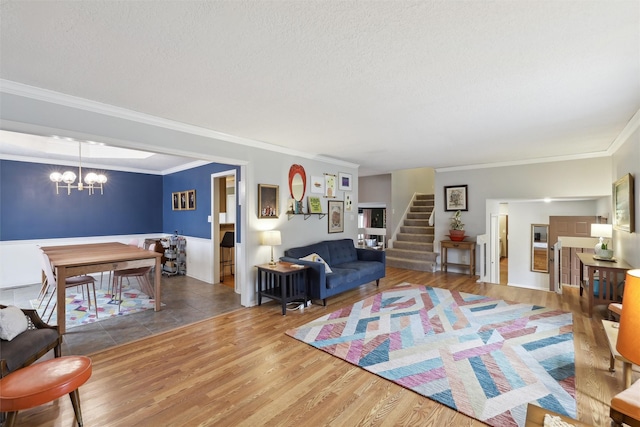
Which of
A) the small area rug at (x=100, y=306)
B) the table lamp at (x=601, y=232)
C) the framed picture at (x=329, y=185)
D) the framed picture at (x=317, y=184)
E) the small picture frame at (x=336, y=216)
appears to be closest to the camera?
the small area rug at (x=100, y=306)

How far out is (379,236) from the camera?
8.65m

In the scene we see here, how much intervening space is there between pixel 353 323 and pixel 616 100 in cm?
349

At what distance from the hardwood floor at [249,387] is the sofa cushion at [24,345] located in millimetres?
393

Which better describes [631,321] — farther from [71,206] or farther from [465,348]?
[71,206]

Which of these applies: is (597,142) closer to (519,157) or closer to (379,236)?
(519,157)

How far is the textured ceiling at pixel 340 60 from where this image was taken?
149 cm

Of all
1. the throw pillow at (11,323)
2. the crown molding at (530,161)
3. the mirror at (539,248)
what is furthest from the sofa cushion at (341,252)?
the mirror at (539,248)

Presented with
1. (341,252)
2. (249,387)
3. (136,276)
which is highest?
(341,252)

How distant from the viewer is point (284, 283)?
→ 12.4 feet

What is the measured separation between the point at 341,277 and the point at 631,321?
3.36 m

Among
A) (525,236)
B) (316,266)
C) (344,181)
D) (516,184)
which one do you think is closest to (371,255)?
(344,181)

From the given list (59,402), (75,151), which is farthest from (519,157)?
(75,151)

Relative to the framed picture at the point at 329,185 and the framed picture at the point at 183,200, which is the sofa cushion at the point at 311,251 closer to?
the framed picture at the point at 329,185

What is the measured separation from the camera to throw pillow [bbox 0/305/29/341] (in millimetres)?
1989
